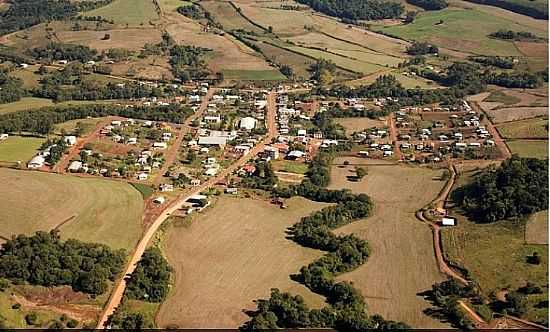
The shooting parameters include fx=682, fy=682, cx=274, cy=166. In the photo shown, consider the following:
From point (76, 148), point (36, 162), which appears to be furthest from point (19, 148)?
point (76, 148)

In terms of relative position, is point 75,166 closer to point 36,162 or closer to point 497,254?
point 36,162

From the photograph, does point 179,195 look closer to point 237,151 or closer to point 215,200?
point 215,200

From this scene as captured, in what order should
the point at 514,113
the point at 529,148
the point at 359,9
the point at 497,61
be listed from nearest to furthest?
the point at 529,148 < the point at 514,113 < the point at 497,61 < the point at 359,9

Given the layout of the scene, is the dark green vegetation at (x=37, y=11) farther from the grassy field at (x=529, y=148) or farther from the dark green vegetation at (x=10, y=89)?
the grassy field at (x=529, y=148)

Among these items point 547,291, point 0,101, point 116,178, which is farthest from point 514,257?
point 0,101

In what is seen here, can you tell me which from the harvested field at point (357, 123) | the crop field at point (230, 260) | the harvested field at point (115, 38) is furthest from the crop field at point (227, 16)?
the crop field at point (230, 260)

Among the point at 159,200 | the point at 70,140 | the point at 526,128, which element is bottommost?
the point at 70,140

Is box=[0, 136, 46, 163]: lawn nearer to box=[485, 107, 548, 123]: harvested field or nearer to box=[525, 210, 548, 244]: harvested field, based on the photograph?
box=[525, 210, 548, 244]: harvested field

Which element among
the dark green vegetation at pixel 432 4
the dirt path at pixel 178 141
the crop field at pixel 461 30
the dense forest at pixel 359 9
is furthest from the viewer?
the dense forest at pixel 359 9
